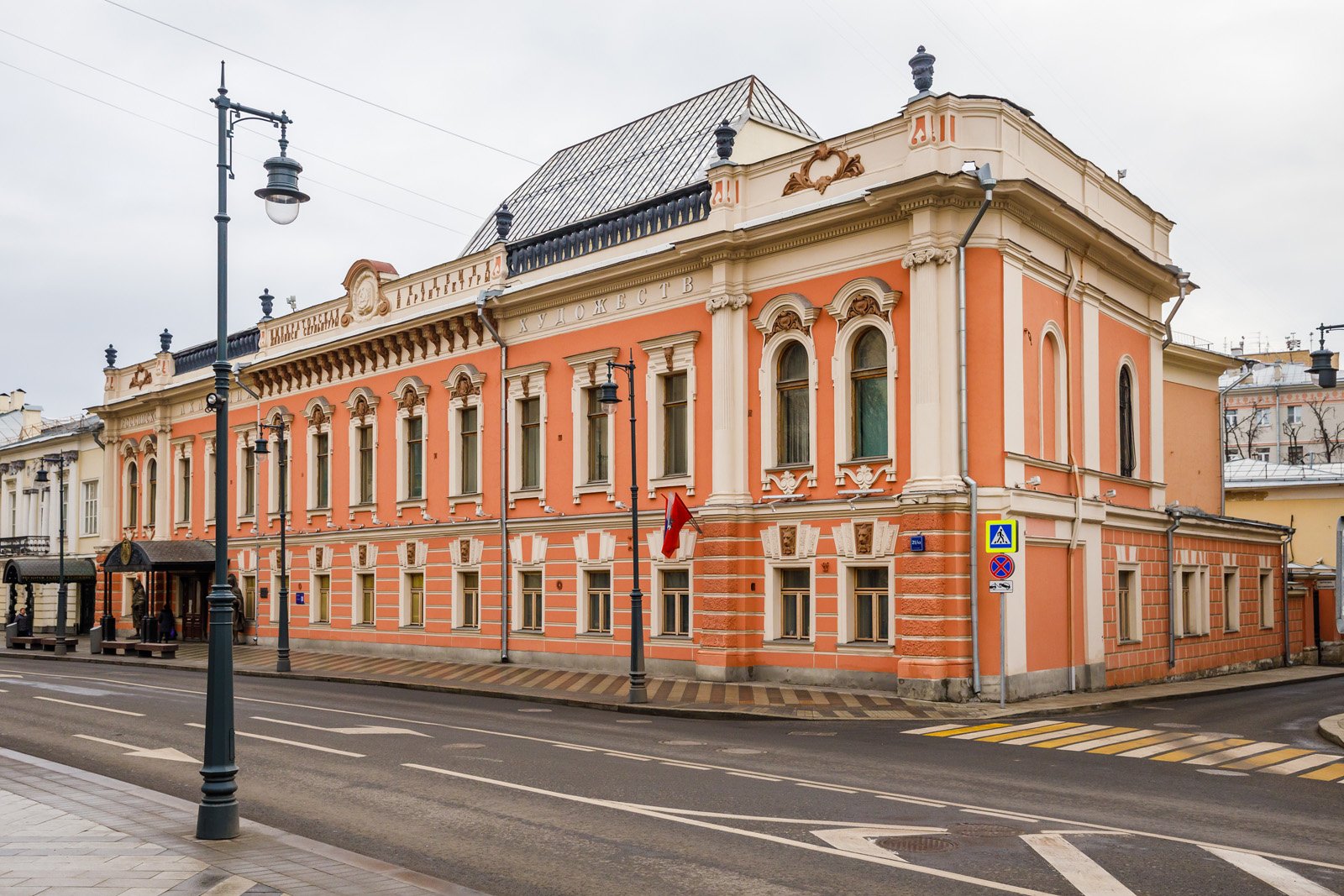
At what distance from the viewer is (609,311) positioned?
2877 cm

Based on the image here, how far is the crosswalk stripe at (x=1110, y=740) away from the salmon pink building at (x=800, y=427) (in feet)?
9.27

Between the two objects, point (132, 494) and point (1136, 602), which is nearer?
point (1136, 602)

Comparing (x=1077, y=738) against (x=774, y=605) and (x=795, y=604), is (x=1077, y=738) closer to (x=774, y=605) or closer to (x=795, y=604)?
(x=795, y=604)

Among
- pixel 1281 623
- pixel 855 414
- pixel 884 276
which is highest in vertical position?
pixel 884 276

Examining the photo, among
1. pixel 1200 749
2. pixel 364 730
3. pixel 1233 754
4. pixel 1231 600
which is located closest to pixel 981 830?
pixel 1233 754

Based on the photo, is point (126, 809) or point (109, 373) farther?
point (109, 373)

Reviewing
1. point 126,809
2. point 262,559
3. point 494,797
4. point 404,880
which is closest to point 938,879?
point 404,880

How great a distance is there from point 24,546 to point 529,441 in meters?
37.5

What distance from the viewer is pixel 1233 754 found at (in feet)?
52.6

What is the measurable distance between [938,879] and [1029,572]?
14.9 meters

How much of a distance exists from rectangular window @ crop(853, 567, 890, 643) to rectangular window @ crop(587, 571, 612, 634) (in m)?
6.91

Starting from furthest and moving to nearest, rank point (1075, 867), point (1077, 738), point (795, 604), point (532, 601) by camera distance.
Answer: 1. point (532, 601)
2. point (795, 604)
3. point (1077, 738)
4. point (1075, 867)

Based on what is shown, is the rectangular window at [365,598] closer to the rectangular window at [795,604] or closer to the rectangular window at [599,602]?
the rectangular window at [599,602]

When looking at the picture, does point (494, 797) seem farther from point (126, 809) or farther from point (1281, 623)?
point (1281, 623)
